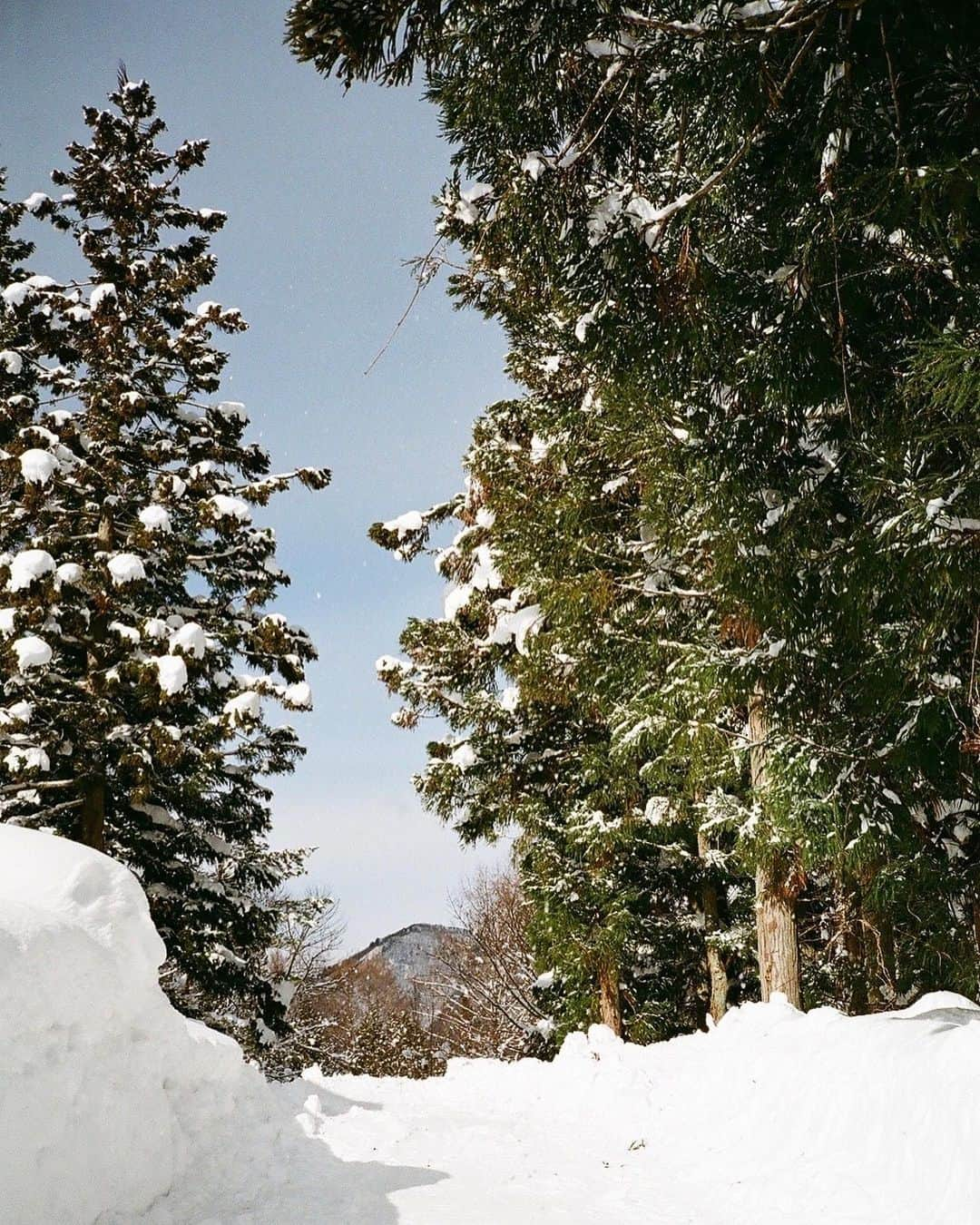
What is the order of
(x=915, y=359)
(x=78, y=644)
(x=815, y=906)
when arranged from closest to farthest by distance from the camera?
(x=915, y=359), (x=78, y=644), (x=815, y=906)

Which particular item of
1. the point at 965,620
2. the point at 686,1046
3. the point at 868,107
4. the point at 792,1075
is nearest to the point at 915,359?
the point at 868,107

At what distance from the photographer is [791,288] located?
14.7ft

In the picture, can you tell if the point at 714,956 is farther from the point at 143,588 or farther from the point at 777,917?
the point at 143,588

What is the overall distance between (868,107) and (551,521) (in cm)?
607

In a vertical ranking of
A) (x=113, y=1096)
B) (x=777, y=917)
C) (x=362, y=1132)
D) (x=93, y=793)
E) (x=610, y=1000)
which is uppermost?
(x=93, y=793)

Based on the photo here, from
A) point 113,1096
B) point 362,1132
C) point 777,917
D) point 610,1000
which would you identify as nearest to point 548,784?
point 610,1000

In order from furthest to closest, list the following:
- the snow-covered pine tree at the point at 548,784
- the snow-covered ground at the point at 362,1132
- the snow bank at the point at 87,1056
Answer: the snow-covered pine tree at the point at 548,784, the snow-covered ground at the point at 362,1132, the snow bank at the point at 87,1056

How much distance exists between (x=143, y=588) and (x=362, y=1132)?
7.57 m

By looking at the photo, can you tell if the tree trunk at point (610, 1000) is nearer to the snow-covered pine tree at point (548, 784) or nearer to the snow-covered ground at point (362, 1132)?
the snow-covered pine tree at point (548, 784)

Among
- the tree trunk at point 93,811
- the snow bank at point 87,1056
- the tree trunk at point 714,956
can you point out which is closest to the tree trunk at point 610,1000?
the tree trunk at point 714,956

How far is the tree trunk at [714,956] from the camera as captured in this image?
1211 centimetres

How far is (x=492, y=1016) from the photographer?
24156mm

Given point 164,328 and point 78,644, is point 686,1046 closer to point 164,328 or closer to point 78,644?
point 78,644

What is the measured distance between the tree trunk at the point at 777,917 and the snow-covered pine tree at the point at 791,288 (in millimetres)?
1443
